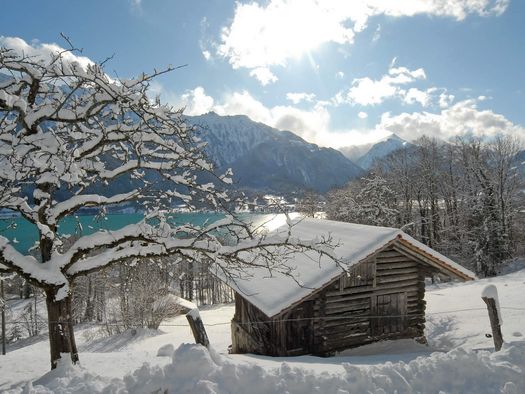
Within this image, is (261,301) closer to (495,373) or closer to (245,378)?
(245,378)

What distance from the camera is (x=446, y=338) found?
14.8 meters

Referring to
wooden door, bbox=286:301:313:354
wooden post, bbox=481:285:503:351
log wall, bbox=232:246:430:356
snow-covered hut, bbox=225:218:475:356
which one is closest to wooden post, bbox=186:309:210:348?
snow-covered hut, bbox=225:218:475:356

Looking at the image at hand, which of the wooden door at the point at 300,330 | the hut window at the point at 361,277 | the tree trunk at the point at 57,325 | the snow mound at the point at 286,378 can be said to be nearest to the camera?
the snow mound at the point at 286,378

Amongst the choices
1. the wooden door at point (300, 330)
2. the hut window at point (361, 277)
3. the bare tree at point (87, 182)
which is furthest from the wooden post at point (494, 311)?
the bare tree at point (87, 182)

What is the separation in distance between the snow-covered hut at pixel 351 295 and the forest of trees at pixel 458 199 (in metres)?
21.9

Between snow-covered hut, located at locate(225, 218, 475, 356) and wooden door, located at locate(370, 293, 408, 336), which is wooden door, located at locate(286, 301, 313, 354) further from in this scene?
wooden door, located at locate(370, 293, 408, 336)

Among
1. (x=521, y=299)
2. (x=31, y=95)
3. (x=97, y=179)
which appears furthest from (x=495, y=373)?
(x=521, y=299)

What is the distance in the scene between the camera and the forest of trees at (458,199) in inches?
1297

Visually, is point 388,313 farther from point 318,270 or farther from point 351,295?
point 318,270

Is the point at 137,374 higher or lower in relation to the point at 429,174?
lower

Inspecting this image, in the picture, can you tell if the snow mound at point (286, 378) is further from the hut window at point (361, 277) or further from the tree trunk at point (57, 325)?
the hut window at point (361, 277)

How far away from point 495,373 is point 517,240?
40624mm

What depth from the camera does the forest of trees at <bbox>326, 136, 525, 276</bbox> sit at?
32.9 meters

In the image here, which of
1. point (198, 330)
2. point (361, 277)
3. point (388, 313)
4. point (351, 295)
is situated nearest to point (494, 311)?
point (361, 277)
